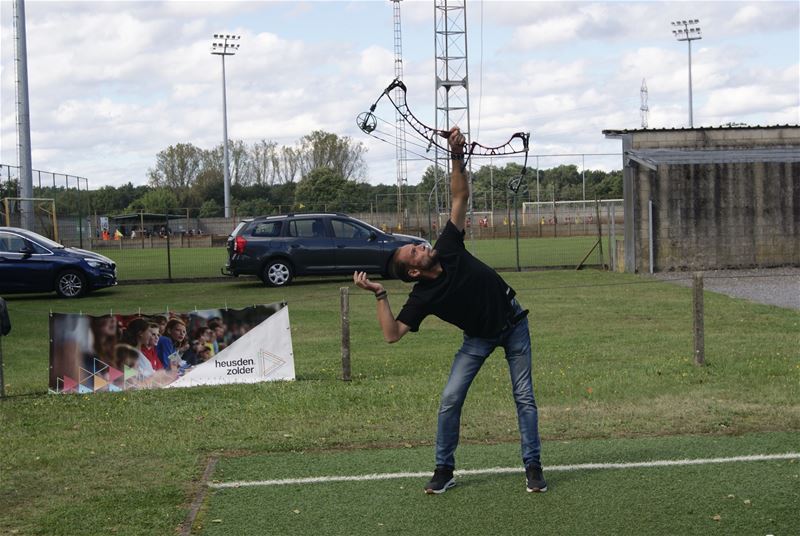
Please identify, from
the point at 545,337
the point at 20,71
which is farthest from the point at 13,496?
the point at 20,71

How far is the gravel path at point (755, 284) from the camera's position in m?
19.1

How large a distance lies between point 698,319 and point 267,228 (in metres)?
14.7

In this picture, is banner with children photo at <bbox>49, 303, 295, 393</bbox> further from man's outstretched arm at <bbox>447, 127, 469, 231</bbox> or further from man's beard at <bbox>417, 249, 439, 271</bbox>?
man's beard at <bbox>417, 249, 439, 271</bbox>

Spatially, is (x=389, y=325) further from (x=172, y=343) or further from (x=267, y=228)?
(x=267, y=228)

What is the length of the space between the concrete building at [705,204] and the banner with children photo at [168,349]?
17.2 metres

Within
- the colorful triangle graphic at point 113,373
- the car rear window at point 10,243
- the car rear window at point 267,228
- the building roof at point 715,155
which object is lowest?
the colorful triangle graphic at point 113,373

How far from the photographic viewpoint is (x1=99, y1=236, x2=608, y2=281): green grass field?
30.3 metres

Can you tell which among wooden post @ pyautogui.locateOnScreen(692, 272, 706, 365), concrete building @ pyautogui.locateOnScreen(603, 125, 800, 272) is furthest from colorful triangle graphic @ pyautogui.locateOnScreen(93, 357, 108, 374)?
concrete building @ pyautogui.locateOnScreen(603, 125, 800, 272)

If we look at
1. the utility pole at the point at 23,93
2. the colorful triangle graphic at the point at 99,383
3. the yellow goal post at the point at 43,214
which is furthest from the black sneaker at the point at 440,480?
the yellow goal post at the point at 43,214

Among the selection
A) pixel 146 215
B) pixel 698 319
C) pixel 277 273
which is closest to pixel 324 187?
pixel 146 215

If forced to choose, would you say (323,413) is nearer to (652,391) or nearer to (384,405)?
(384,405)

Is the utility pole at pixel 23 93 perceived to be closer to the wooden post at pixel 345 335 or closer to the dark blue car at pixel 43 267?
the dark blue car at pixel 43 267

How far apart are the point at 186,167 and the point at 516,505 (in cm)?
9397

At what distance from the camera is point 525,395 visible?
22.4 ft
